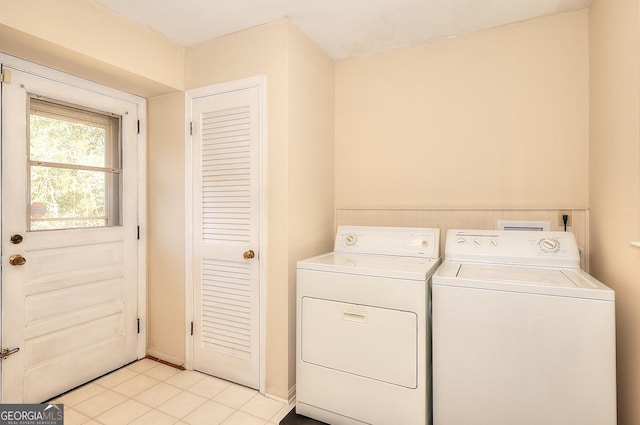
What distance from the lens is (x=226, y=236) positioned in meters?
2.27

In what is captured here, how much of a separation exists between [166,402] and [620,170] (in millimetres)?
2728

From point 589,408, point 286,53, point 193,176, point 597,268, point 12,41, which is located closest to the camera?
point 589,408

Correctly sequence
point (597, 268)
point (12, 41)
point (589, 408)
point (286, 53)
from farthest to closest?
point (286, 53) < point (597, 268) < point (12, 41) < point (589, 408)

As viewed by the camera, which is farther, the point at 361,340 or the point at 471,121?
the point at 471,121

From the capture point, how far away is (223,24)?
211 centimetres

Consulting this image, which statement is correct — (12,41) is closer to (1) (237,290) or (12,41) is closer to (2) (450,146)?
(1) (237,290)

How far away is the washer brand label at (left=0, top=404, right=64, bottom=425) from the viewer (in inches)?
67.2

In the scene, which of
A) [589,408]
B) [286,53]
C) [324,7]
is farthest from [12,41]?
[589,408]

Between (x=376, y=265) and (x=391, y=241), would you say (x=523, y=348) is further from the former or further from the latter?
(x=391, y=241)

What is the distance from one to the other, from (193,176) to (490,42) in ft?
7.35

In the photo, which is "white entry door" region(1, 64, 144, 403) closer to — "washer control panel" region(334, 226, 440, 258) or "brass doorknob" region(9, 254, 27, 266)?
"brass doorknob" region(9, 254, 27, 266)

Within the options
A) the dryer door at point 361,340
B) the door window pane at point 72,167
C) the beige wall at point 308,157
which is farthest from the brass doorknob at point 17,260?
the dryer door at point 361,340

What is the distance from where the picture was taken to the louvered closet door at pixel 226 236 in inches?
85.0

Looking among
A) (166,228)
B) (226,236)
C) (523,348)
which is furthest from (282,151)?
(523,348)
